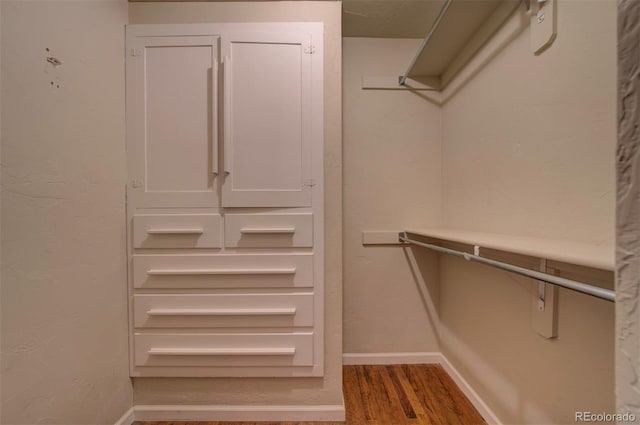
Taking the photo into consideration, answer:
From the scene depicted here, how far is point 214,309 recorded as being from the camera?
1375 millimetres

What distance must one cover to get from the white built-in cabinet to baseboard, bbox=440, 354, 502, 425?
34.7 inches

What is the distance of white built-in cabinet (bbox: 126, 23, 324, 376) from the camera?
1380 mm

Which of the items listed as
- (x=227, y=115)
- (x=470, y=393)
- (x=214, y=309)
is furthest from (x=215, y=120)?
(x=470, y=393)

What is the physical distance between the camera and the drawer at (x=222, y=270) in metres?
1.38

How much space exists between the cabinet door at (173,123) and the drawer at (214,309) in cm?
50

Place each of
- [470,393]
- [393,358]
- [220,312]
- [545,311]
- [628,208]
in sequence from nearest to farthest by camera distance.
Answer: [628,208] < [545,311] < [220,312] < [470,393] < [393,358]

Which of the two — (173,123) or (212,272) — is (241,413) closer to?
(212,272)

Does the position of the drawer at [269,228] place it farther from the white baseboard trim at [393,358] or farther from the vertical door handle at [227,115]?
the white baseboard trim at [393,358]

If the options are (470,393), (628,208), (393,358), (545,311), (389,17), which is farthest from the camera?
(393,358)

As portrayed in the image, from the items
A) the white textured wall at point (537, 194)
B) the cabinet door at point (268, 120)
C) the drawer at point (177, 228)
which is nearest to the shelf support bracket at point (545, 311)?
the white textured wall at point (537, 194)

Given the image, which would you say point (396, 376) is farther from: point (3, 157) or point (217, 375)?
point (3, 157)

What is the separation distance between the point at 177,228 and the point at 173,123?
56 cm

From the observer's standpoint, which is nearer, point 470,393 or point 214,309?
point 214,309

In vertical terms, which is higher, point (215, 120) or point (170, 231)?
point (215, 120)
